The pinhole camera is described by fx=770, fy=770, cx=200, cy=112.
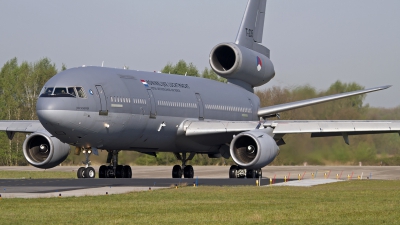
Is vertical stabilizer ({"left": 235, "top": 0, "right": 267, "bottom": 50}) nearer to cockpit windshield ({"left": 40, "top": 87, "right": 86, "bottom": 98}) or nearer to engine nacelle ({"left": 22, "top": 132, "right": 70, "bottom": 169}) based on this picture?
engine nacelle ({"left": 22, "top": 132, "right": 70, "bottom": 169})

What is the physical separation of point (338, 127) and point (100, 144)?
8568 millimetres

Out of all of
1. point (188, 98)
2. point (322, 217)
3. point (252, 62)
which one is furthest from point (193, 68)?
point (322, 217)

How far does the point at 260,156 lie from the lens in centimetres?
2614

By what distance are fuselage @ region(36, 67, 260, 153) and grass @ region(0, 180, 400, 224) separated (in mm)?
5259

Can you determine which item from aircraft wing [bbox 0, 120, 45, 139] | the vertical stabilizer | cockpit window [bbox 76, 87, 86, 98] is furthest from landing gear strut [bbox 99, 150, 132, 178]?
the vertical stabilizer

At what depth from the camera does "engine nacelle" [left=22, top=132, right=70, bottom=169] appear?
28.8m

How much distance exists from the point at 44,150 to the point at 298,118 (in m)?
18.0

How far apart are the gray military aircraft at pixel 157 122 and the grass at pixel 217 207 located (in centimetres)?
528

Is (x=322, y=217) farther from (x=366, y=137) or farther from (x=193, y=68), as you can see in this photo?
(x=193, y=68)

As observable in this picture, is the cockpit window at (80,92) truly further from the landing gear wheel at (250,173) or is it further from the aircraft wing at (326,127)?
the landing gear wheel at (250,173)

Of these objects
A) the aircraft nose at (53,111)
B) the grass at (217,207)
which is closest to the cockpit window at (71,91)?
the aircraft nose at (53,111)

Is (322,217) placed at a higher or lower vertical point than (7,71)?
lower

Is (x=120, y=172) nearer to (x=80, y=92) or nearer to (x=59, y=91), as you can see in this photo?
(x=80, y=92)

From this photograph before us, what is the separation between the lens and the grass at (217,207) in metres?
14.4
